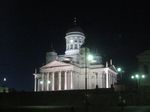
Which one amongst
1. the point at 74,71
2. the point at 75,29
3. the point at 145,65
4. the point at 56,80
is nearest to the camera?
the point at 145,65

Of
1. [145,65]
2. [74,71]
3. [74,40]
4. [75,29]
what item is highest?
[75,29]

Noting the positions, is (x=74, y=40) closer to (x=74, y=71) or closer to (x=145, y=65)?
(x=74, y=71)

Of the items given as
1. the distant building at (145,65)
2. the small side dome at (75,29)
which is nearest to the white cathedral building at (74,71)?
the small side dome at (75,29)

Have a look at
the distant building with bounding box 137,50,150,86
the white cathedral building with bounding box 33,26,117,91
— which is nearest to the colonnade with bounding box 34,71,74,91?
the white cathedral building with bounding box 33,26,117,91

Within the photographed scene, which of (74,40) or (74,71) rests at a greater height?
(74,40)

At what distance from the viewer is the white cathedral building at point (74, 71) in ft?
323

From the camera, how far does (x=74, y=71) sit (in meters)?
98.5

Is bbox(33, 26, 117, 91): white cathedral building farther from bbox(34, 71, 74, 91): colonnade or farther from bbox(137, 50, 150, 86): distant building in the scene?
bbox(137, 50, 150, 86): distant building

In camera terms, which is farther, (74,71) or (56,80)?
(56,80)

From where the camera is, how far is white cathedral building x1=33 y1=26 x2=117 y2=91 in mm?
98562

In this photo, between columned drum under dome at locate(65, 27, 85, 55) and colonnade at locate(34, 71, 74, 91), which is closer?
colonnade at locate(34, 71, 74, 91)

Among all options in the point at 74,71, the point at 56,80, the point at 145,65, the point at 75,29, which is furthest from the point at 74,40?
the point at 145,65

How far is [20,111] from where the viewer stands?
42500 millimetres

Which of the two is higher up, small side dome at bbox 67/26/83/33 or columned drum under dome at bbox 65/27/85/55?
small side dome at bbox 67/26/83/33
